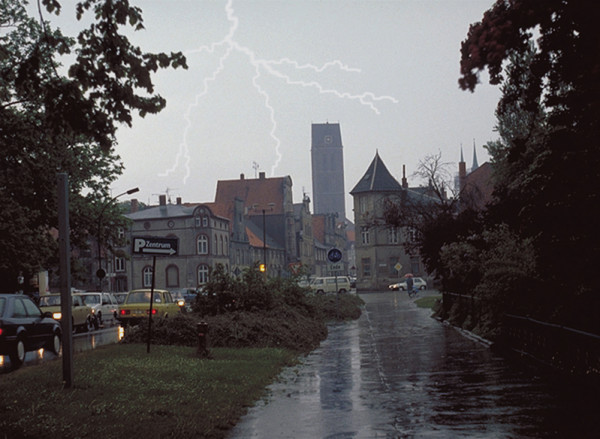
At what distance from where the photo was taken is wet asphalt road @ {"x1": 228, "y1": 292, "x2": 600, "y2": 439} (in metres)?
9.05

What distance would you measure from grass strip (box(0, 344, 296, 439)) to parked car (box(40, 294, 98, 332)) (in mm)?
16478

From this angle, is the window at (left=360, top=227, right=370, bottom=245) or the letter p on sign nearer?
the letter p on sign

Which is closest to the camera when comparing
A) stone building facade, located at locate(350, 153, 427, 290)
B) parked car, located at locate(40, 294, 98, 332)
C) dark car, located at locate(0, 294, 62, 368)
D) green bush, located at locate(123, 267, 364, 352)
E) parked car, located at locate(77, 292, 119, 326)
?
dark car, located at locate(0, 294, 62, 368)

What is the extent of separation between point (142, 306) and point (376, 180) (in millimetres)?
72245

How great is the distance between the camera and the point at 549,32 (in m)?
7.55

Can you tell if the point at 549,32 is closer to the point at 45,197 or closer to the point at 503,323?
the point at 503,323

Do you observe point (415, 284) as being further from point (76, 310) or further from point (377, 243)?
point (76, 310)

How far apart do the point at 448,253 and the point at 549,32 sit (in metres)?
19.8

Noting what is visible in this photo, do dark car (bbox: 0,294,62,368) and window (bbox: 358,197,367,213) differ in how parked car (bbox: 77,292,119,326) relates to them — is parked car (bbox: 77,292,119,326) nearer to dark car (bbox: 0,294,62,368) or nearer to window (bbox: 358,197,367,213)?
dark car (bbox: 0,294,62,368)

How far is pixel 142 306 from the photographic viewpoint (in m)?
31.1

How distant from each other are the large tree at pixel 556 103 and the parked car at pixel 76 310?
23208 millimetres

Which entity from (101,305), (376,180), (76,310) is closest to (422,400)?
(76,310)

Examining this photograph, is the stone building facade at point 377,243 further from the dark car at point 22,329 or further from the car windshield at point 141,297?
the dark car at point 22,329

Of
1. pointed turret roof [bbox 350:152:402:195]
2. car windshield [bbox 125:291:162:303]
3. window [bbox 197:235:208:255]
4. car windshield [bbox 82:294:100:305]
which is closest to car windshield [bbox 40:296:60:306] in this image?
car windshield [bbox 125:291:162:303]
